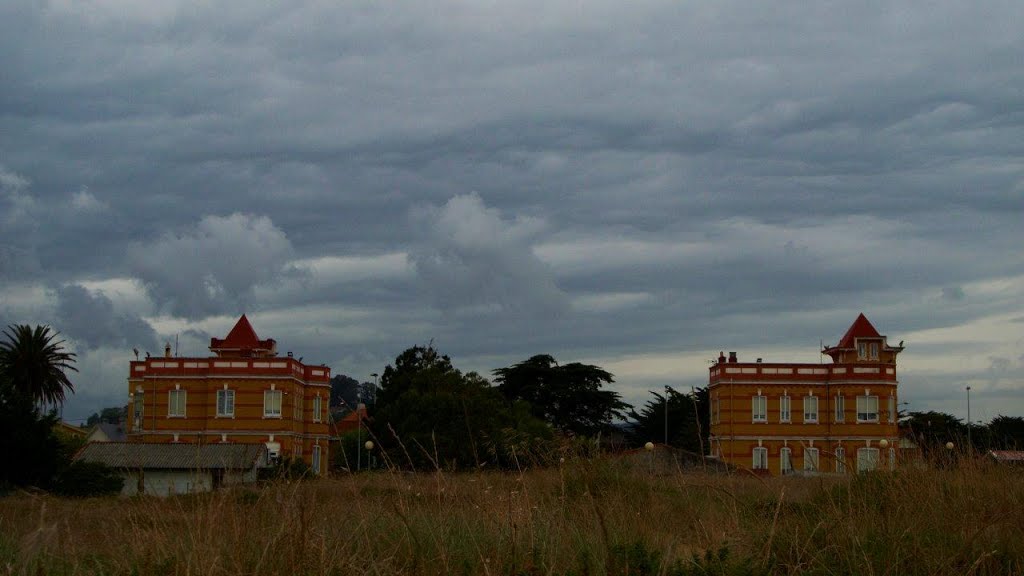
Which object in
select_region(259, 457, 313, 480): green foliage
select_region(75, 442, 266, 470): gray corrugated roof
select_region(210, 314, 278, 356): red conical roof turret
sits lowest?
select_region(75, 442, 266, 470): gray corrugated roof

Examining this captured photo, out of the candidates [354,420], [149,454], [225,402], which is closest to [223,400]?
[225,402]

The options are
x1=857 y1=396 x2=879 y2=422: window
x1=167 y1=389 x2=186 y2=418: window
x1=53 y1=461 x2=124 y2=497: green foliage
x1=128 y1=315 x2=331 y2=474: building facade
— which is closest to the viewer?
x1=53 y1=461 x2=124 y2=497: green foliage

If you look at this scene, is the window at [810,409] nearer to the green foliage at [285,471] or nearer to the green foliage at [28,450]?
the green foliage at [28,450]

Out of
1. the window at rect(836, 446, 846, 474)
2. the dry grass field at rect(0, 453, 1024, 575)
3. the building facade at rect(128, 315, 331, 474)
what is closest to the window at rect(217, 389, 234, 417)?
the building facade at rect(128, 315, 331, 474)

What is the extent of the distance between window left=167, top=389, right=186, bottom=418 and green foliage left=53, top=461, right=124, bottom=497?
26216 millimetres

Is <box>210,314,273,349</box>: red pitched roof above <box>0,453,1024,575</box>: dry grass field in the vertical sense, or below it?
above

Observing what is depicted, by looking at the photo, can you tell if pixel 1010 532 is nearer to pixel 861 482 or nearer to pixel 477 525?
pixel 861 482

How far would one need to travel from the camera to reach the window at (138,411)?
58.6m

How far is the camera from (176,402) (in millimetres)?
57656

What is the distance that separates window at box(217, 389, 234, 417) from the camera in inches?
2238

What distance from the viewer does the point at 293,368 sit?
190 feet

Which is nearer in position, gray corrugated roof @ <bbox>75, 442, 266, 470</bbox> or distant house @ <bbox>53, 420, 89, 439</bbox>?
gray corrugated roof @ <bbox>75, 442, 266, 470</bbox>

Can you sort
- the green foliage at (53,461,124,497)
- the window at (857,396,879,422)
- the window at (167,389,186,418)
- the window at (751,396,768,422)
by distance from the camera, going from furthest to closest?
the window at (751,396,768,422)
the window at (857,396,879,422)
the window at (167,389,186,418)
the green foliage at (53,461,124,497)

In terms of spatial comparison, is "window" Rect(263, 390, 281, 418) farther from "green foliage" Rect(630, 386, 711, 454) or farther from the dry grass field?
the dry grass field
